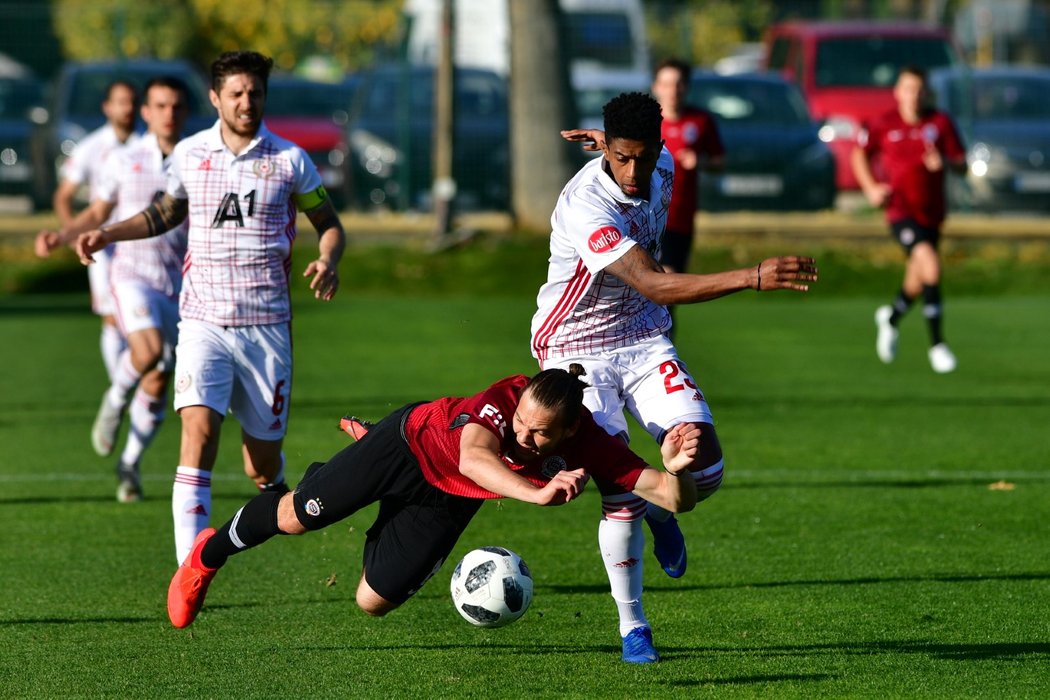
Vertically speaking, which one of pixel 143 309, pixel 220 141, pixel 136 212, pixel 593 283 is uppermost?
pixel 220 141

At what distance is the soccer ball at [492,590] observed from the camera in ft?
21.2

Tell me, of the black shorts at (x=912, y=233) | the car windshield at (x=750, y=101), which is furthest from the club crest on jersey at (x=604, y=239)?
the car windshield at (x=750, y=101)

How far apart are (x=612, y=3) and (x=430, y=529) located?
21.7 m

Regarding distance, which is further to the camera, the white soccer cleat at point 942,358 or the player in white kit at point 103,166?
the white soccer cleat at point 942,358

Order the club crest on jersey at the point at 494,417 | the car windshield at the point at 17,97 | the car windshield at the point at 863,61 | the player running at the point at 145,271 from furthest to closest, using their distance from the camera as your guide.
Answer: the car windshield at the point at 17,97 → the car windshield at the point at 863,61 → the player running at the point at 145,271 → the club crest on jersey at the point at 494,417

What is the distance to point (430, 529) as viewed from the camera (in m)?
6.50

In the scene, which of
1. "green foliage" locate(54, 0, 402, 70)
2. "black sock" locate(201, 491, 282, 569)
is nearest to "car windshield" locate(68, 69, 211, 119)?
"green foliage" locate(54, 0, 402, 70)

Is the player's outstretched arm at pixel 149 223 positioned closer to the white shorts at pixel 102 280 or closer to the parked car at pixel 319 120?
the white shorts at pixel 102 280

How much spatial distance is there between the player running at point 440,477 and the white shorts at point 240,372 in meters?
0.90

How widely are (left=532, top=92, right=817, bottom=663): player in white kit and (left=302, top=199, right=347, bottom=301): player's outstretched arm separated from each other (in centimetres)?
100

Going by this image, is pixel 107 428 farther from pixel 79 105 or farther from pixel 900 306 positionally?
pixel 79 105

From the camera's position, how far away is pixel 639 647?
21.1 ft

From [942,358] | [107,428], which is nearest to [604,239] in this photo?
[107,428]

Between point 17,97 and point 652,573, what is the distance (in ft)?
66.3
